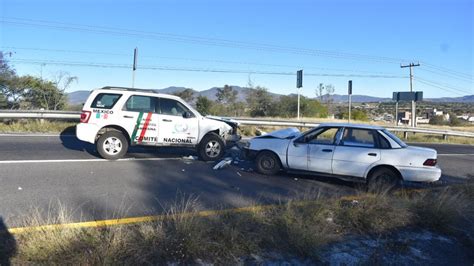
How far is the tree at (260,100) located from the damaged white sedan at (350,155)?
1570 inches

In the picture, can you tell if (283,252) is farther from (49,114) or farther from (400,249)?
(49,114)

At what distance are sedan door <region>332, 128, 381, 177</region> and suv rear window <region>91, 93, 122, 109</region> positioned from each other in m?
5.58

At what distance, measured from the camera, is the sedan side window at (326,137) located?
861 centimetres

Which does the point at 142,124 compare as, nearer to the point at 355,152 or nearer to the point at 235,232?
the point at 355,152

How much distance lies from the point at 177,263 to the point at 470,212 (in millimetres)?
4957

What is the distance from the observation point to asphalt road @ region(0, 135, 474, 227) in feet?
19.4

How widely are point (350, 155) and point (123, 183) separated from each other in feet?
15.0

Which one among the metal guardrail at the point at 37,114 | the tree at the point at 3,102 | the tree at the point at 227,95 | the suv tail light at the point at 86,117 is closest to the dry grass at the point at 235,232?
the suv tail light at the point at 86,117

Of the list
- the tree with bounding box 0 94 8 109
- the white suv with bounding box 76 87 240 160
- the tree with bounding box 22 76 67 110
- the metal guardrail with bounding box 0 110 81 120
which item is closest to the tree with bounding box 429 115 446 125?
the tree with bounding box 22 76 67 110

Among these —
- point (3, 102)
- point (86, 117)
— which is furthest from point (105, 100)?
point (3, 102)

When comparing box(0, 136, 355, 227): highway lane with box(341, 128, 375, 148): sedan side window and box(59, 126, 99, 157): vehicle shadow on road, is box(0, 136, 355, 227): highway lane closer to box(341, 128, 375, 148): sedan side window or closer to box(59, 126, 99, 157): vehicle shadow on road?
box(59, 126, 99, 157): vehicle shadow on road

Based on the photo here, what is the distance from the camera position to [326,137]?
8891 mm

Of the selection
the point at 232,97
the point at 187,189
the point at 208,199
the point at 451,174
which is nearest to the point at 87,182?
the point at 187,189

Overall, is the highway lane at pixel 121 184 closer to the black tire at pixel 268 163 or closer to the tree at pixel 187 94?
the black tire at pixel 268 163
